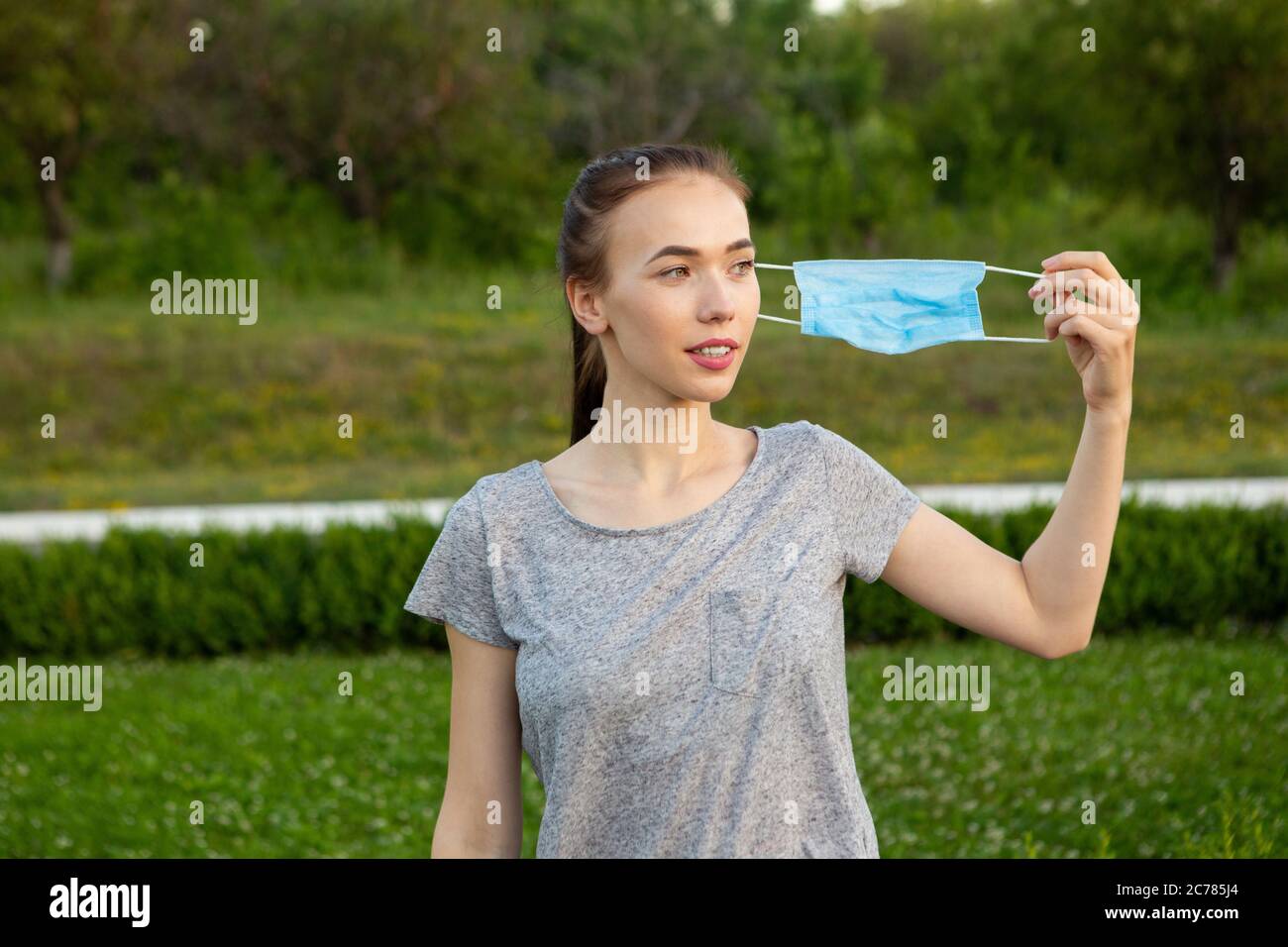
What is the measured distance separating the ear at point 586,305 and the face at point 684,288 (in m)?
0.07

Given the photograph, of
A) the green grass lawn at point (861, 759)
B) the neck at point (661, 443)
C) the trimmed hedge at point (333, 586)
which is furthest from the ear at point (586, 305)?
the trimmed hedge at point (333, 586)

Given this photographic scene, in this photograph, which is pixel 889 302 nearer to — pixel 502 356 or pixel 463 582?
pixel 463 582

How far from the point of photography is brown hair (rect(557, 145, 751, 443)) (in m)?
2.13

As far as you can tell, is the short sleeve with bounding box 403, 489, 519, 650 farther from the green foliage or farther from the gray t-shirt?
the green foliage

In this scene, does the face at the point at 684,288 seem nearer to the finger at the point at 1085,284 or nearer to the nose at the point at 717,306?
the nose at the point at 717,306

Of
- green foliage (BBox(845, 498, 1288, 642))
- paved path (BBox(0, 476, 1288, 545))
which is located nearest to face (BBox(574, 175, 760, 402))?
green foliage (BBox(845, 498, 1288, 642))

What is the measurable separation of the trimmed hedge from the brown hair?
22.4ft

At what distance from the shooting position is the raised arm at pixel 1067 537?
192 cm

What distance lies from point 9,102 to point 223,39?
4.57 m

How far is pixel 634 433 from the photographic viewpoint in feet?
6.93

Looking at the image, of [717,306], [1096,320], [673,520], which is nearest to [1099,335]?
[1096,320]

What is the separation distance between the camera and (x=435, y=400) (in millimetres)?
16031

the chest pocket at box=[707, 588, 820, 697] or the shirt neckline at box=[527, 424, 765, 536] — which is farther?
the shirt neckline at box=[527, 424, 765, 536]
